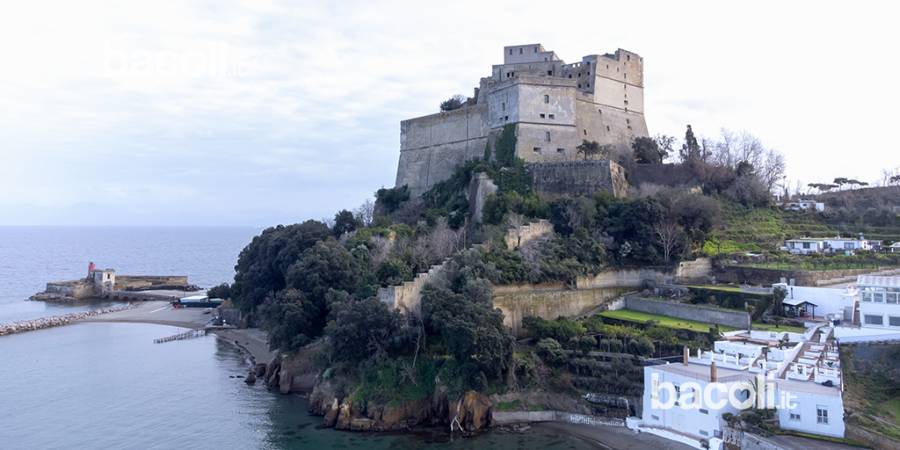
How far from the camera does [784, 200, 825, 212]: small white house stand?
41500 millimetres

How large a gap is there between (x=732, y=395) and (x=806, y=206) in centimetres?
2524

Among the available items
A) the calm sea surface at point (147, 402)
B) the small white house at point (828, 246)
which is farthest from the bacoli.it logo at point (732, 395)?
the small white house at point (828, 246)

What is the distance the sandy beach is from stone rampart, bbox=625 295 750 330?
59.7ft

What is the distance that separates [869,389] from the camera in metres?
21.8

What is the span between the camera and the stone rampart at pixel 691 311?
90.3 feet

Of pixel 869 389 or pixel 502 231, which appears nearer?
pixel 869 389

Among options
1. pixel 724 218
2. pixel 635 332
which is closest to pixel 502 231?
pixel 635 332

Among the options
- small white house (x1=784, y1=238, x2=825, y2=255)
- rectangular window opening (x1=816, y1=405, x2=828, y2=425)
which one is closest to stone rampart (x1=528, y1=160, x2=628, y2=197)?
small white house (x1=784, y1=238, x2=825, y2=255)

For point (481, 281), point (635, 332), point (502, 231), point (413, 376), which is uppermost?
point (502, 231)

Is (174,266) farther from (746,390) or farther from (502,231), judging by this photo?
(746,390)

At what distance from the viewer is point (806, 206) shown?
138 ft

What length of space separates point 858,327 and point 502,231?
15.4m

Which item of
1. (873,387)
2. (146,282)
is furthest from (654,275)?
(146,282)

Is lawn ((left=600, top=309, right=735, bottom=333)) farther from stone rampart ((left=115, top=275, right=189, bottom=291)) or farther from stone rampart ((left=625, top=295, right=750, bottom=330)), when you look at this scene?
stone rampart ((left=115, top=275, right=189, bottom=291))
